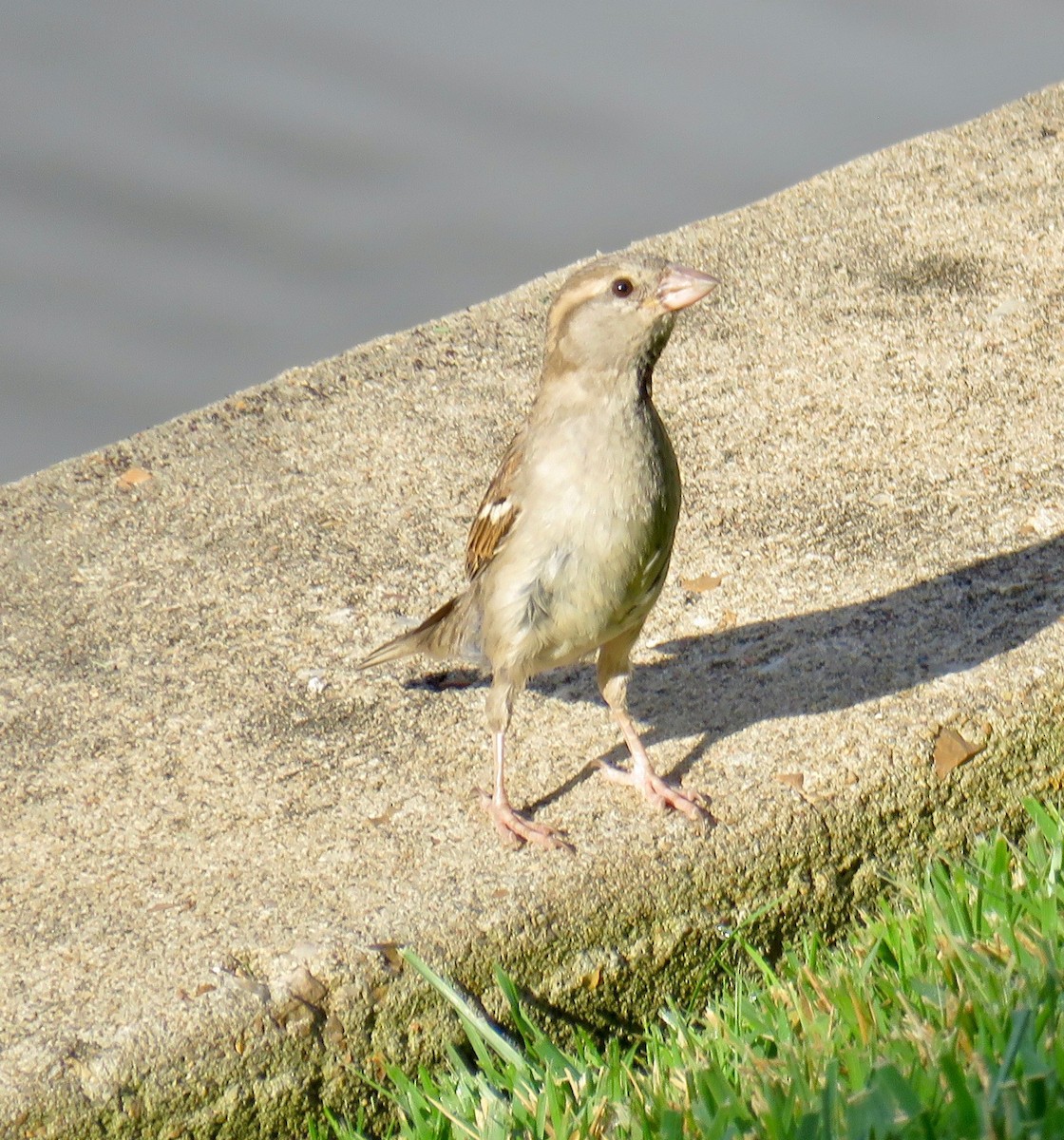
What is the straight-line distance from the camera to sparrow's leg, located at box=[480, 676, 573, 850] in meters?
3.51

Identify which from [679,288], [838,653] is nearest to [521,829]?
[838,653]

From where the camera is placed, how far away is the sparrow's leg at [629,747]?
359cm

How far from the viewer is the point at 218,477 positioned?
510 cm

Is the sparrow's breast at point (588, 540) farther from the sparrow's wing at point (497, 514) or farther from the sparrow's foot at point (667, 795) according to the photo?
the sparrow's foot at point (667, 795)

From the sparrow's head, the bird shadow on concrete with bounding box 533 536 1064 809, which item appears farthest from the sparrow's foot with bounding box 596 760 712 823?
the sparrow's head

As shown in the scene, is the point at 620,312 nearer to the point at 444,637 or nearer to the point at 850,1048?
the point at 444,637

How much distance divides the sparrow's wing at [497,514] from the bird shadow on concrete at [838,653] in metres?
0.56

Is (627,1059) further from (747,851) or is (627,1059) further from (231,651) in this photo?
(231,651)

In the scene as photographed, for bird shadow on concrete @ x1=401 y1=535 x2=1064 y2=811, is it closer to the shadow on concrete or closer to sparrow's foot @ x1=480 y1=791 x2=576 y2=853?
the shadow on concrete

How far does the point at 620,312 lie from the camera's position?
3641 millimetres

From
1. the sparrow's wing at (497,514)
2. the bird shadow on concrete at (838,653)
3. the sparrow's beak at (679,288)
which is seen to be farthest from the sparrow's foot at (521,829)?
the sparrow's beak at (679,288)

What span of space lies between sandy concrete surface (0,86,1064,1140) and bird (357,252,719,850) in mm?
254

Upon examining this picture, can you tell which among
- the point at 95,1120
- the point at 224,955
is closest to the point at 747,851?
the point at 224,955

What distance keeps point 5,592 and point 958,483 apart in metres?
2.84
